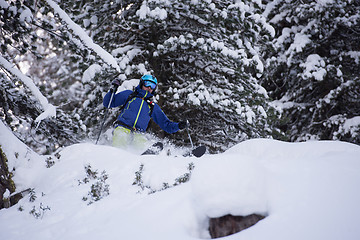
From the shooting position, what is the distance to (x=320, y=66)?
9.51 metres

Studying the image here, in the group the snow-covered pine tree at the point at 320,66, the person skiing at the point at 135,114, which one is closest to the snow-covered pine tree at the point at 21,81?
the person skiing at the point at 135,114

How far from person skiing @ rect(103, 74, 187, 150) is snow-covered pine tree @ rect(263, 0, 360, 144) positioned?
434 cm

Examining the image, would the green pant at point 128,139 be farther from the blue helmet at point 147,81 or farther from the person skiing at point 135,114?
the blue helmet at point 147,81

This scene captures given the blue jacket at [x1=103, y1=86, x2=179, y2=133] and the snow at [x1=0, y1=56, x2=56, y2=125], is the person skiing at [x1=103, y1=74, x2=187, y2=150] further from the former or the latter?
the snow at [x1=0, y1=56, x2=56, y2=125]

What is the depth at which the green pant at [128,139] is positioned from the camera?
6672 millimetres

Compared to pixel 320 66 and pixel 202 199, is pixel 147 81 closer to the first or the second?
pixel 202 199

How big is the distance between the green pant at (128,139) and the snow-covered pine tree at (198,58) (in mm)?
1796

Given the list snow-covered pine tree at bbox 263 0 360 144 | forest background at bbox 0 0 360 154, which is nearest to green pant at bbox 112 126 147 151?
forest background at bbox 0 0 360 154

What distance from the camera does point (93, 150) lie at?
548 cm

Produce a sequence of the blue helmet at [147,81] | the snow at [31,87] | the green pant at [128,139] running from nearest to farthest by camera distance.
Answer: the snow at [31,87]
the green pant at [128,139]
the blue helmet at [147,81]

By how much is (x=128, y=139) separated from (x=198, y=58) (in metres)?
3.71

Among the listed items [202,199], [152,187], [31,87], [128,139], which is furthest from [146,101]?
[202,199]

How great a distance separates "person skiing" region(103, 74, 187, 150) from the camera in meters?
6.72

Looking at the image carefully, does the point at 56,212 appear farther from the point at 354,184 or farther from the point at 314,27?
the point at 314,27
